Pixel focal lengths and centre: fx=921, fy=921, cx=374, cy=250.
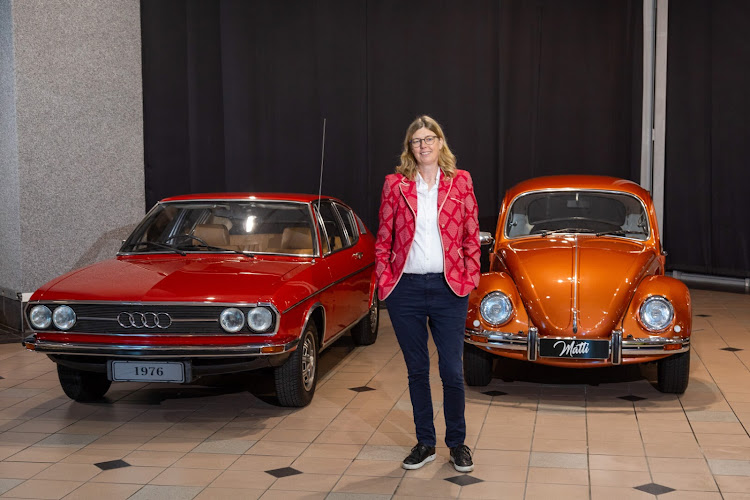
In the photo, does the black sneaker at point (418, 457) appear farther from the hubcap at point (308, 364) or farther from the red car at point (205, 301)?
the hubcap at point (308, 364)

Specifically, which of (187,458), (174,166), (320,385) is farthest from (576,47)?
(187,458)

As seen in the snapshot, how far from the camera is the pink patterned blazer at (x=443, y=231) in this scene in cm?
436

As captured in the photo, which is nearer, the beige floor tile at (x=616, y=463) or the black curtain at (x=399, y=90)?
the beige floor tile at (x=616, y=463)

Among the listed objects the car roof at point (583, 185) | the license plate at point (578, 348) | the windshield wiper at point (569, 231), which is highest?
the car roof at point (583, 185)

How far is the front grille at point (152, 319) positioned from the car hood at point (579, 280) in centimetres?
188

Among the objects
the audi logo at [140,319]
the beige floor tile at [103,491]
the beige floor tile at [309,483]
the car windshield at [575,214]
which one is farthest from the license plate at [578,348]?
the beige floor tile at [103,491]

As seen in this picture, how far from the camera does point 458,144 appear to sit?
38.1 ft

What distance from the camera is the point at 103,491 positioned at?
14.1 feet

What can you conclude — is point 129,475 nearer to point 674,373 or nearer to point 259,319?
point 259,319

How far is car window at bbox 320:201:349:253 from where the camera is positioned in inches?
260

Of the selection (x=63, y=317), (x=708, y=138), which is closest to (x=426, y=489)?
(x=63, y=317)

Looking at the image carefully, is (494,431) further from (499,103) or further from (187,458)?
(499,103)

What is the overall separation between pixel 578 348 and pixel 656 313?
55cm

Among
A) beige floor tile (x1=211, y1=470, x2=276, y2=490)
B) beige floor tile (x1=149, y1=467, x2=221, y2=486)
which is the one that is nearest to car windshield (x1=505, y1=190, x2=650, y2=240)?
beige floor tile (x1=211, y1=470, x2=276, y2=490)
